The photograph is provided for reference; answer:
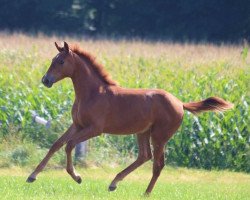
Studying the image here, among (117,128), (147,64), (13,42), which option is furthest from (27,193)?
(13,42)

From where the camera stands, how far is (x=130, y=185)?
14.4 metres

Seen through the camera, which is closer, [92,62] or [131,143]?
[92,62]

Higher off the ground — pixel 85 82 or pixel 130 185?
pixel 85 82

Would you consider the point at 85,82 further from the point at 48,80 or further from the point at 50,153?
the point at 50,153

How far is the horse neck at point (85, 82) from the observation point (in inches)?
514

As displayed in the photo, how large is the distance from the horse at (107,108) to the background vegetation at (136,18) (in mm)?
37226

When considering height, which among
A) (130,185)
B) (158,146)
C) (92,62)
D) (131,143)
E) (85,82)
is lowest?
(131,143)

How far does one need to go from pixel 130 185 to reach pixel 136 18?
41.4 m

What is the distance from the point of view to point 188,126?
18.8m

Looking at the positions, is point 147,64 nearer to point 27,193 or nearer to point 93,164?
point 93,164

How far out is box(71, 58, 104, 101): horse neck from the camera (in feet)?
42.8

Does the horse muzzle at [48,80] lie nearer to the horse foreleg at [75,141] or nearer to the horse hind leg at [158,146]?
the horse foreleg at [75,141]

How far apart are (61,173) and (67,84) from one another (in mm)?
4291

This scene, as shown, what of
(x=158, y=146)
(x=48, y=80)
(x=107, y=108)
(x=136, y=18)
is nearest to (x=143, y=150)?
(x=158, y=146)
